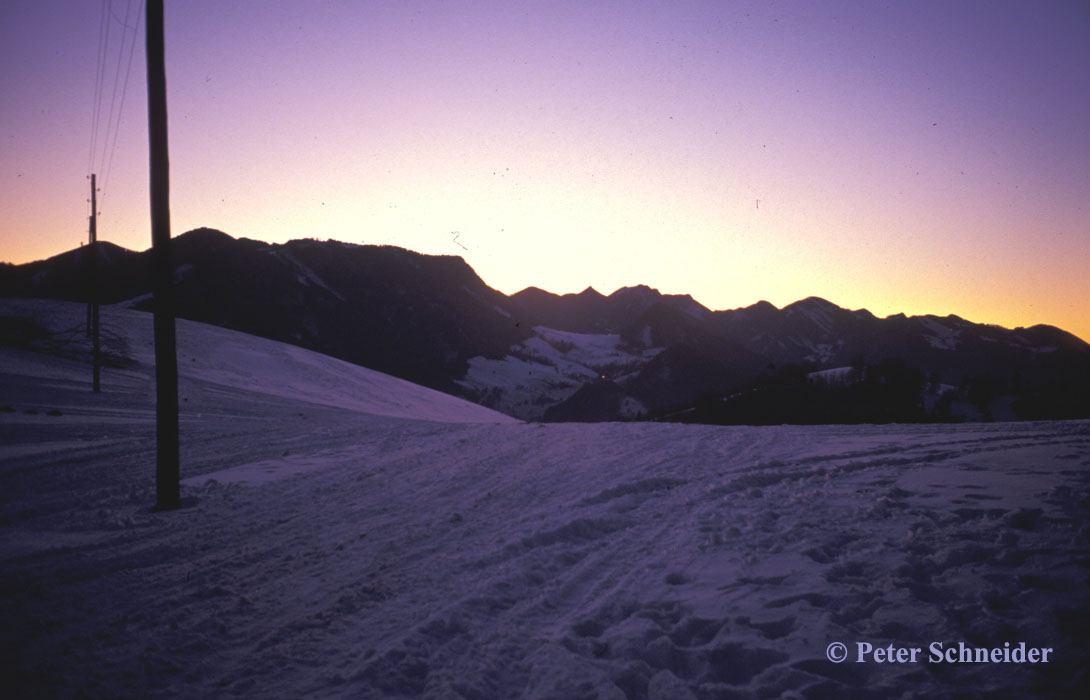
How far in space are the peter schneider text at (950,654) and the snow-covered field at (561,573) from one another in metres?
0.04

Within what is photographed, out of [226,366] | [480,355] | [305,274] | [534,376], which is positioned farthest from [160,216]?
[305,274]

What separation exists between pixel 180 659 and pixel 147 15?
8629mm

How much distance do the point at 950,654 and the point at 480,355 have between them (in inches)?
5464

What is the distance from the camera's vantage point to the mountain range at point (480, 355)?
37.7 meters

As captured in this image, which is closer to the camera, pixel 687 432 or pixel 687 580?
pixel 687 580

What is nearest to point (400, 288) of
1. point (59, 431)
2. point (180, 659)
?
point (59, 431)

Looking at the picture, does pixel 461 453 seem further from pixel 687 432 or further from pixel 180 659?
pixel 180 659

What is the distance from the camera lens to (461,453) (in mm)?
11266

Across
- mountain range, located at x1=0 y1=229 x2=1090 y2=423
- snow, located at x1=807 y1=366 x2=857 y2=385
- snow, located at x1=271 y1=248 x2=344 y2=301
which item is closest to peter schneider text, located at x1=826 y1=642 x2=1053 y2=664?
mountain range, located at x1=0 y1=229 x2=1090 y2=423

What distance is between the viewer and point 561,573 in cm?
493

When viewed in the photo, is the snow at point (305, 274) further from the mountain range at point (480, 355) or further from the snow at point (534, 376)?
the snow at point (534, 376)

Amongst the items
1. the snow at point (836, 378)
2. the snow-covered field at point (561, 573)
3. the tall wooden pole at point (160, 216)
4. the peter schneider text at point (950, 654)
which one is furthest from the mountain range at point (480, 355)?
the tall wooden pole at point (160, 216)

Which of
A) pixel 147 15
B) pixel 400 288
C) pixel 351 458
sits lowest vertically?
pixel 351 458

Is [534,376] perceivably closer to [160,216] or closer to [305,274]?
[305,274]
